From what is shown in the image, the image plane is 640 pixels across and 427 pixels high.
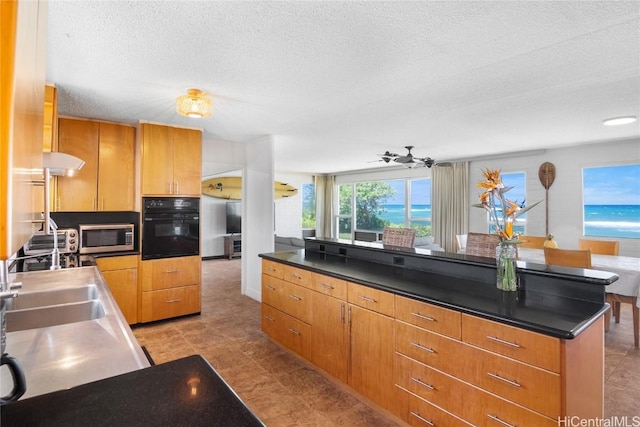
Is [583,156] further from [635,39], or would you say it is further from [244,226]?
[244,226]

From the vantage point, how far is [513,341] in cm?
154

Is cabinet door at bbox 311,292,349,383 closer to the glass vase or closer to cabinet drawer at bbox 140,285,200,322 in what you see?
the glass vase

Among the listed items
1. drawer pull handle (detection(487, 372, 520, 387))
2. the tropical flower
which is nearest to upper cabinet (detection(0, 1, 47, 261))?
drawer pull handle (detection(487, 372, 520, 387))

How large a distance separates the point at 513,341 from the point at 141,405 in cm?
150

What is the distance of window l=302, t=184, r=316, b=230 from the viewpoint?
10.6m

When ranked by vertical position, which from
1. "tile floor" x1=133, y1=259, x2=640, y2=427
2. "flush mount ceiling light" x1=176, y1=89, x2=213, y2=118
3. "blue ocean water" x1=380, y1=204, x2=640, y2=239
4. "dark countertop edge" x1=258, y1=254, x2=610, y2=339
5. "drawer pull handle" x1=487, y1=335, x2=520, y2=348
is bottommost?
"tile floor" x1=133, y1=259, x2=640, y2=427

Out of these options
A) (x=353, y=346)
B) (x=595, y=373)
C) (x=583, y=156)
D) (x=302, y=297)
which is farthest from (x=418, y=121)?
(x=583, y=156)

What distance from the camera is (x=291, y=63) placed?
7.82 ft

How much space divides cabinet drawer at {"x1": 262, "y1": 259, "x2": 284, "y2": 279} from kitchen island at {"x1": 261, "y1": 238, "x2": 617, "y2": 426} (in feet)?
1.06

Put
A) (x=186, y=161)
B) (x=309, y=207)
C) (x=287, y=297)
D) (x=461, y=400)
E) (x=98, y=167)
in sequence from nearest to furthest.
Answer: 1. (x=461, y=400)
2. (x=287, y=297)
3. (x=98, y=167)
4. (x=186, y=161)
5. (x=309, y=207)

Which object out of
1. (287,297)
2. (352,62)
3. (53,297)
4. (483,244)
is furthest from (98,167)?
(483,244)

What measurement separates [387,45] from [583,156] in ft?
16.8

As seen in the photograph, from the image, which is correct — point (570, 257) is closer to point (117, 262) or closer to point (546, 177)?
point (546, 177)

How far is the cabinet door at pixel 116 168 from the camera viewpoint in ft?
12.7
